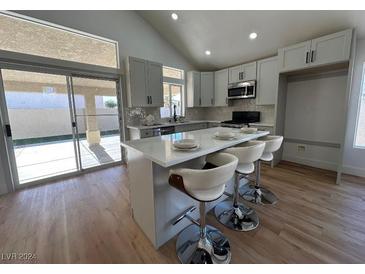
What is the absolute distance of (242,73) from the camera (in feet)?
14.3

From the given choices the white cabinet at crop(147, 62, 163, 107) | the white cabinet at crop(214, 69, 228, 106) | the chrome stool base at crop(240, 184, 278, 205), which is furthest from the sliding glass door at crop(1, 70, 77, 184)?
the white cabinet at crop(214, 69, 228, 106)

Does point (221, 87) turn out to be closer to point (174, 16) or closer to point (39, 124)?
point (174, 16)

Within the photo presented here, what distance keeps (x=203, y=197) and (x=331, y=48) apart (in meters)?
3.43

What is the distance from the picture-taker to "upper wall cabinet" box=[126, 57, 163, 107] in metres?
3.69

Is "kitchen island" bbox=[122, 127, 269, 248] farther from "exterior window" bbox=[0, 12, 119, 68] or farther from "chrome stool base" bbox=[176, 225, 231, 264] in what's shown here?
"exterior window" bbox=[0, 12, 119, 68]

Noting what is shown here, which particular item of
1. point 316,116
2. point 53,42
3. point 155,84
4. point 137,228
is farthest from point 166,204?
point 316,116

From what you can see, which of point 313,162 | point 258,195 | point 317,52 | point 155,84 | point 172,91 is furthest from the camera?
point 172,91

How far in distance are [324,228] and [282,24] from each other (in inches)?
133
